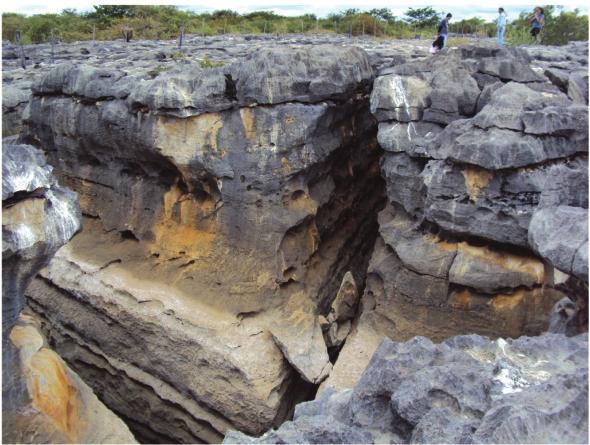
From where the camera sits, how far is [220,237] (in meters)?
7.69

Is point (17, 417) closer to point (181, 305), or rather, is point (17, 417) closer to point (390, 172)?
point (181, 305)

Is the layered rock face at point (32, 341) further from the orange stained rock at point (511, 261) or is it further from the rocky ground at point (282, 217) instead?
the orange stained rock at point (511, 261)

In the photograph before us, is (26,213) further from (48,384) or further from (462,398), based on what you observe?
(462,398)

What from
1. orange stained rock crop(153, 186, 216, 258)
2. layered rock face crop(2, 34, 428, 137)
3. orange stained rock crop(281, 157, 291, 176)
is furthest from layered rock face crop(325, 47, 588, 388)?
orange stained rock crop(153, 186, 216, 258)

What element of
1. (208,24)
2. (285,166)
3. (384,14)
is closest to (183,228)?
(285,166)

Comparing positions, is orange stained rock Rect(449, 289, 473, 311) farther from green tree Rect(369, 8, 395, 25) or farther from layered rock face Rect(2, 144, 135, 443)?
green tree Rect(369, 8, 395, 25)

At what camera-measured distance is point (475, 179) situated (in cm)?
617

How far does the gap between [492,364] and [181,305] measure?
4.54 meters

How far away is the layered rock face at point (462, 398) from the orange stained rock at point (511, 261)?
2.24 meters

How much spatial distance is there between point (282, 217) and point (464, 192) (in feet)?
7.47

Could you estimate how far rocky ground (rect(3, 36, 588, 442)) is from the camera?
6273 mm

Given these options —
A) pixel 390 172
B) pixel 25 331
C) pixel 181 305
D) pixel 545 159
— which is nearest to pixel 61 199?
pixel 25 331

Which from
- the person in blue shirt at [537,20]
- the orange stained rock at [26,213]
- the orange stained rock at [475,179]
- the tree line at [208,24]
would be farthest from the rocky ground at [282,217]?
the tree line at [208,24]

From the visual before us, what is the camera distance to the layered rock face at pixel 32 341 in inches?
182
